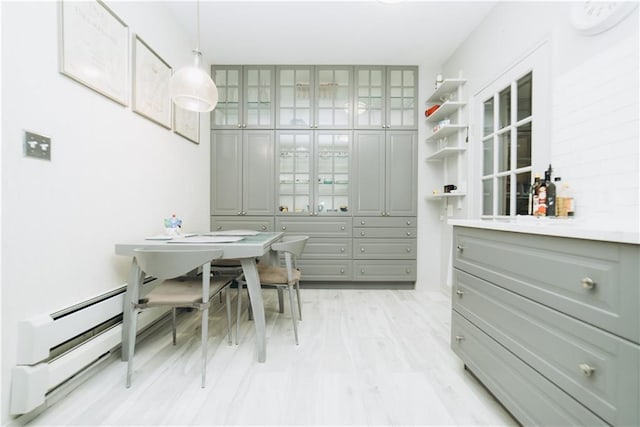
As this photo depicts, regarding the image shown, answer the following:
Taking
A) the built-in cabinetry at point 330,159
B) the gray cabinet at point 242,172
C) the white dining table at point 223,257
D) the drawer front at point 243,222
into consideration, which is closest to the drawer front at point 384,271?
the built-in cabinetry at point 330,159

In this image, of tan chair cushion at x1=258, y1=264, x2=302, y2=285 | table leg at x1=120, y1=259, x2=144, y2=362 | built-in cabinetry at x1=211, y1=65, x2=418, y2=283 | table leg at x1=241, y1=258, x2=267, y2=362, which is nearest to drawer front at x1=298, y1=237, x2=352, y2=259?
built-in cabinetry at x1=211, y1=65, x2=418, y2=283

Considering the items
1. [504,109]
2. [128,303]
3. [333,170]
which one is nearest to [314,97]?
[333,170]

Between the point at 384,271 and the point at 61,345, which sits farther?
the point at 384,271

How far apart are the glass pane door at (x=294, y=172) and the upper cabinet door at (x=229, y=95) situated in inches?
25.0

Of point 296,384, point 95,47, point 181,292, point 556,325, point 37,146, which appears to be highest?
point 95,47

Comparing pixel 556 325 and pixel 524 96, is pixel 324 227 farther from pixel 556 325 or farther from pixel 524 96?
pixel 556 325

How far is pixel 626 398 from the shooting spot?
719mm

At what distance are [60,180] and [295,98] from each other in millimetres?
2598

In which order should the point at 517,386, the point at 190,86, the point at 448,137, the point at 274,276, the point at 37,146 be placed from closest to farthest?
the point at 517,386, the point at 37,146, the point at 190,86, the point at 274,276, the point at 448,137

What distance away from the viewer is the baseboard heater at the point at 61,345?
115 cm

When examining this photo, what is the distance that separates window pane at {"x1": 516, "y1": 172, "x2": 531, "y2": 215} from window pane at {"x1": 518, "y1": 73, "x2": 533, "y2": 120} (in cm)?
46

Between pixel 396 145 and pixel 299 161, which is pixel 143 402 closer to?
pixel 299 161

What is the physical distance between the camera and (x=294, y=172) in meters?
3.35

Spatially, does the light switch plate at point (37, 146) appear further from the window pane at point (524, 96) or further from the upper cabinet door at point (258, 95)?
the window pane at point (524, 96)
